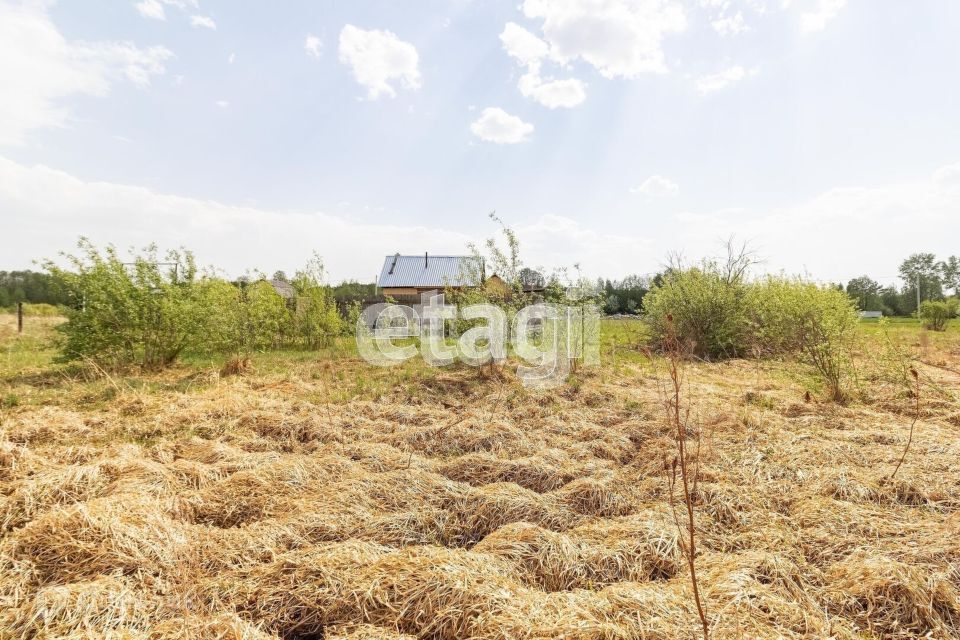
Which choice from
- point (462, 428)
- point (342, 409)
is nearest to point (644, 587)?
point (462, 428)

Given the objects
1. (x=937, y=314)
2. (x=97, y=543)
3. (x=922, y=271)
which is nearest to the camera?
(x=97, y=543)

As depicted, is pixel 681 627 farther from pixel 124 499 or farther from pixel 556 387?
pixel 556 387

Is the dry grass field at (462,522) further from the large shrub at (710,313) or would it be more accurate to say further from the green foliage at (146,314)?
the large shrub at (710,313)

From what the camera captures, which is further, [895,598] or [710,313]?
[710,313]

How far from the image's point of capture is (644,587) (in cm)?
227

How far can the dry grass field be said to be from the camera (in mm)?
2111

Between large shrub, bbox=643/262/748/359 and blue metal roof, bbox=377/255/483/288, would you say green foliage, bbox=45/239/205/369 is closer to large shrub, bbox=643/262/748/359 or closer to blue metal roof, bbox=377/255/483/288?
large shrub, bbox=643/262/748/359

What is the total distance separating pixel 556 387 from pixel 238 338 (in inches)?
263

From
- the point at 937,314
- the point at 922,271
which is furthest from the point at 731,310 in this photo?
the point at 922,271

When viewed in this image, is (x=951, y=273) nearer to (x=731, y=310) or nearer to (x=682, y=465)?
(x=731, y=310)

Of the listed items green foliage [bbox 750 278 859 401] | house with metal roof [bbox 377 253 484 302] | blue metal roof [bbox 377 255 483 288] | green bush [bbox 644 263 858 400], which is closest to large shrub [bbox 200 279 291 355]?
green bush [bbox 644 263 858 400]

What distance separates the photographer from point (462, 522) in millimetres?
3133

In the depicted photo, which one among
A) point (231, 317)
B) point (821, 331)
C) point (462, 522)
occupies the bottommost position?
point (462, 522)

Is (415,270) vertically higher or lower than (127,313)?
higher
